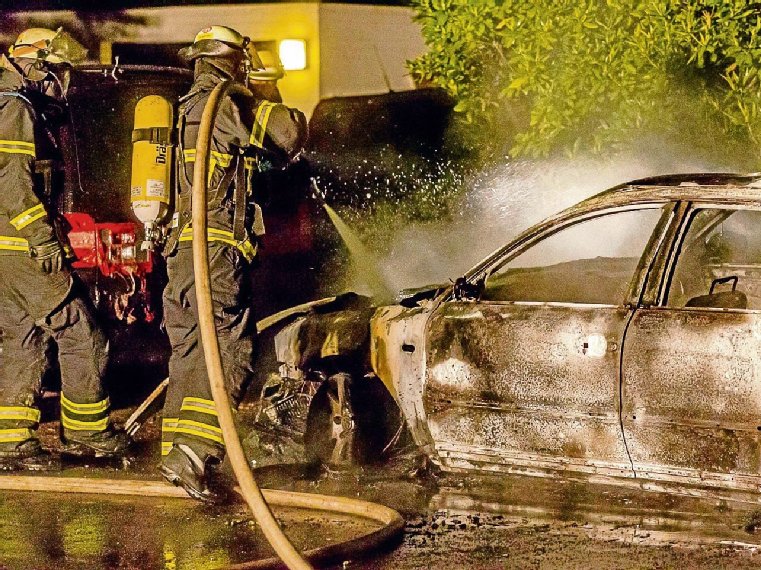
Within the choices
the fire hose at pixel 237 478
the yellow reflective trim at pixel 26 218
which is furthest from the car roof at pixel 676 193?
the yellow reflective trim at pixel 26 218

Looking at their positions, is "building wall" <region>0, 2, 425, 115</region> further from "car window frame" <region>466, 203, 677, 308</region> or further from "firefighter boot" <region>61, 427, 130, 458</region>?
"car window frame" <region>466, 203, 677, 308</region>

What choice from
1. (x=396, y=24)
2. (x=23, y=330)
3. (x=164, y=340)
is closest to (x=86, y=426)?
(x=23, y=330)

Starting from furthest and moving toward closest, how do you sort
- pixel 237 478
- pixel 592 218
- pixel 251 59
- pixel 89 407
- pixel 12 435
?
1. pixel 89 407
2. pixel 12 435
3. pixel 251 59
4. pixel 592 218
5. pixel 237 478

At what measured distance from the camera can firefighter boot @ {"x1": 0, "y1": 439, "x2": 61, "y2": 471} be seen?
6250 mm

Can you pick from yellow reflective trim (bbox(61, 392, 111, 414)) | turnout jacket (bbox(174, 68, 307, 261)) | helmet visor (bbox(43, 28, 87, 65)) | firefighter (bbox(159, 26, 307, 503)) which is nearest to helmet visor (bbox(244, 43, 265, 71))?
firefighter (bbox(159, 26, 307, 503))

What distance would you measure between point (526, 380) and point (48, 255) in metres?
2.68

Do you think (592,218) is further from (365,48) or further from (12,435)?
(365,48)

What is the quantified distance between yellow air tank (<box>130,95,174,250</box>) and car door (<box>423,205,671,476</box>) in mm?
1606

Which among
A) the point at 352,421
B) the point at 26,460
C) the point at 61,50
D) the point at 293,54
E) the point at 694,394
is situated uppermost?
the point at 293,54

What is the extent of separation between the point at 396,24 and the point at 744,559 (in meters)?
6.36

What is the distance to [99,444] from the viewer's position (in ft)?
21.1

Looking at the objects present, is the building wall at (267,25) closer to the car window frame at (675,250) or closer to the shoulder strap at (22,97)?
the shoulder strap at (22,97)

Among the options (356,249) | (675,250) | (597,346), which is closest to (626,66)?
(675,250)

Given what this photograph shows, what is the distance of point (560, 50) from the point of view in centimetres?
645
